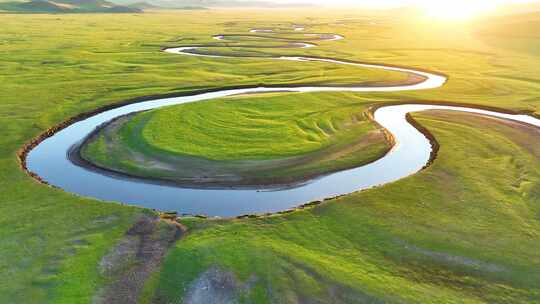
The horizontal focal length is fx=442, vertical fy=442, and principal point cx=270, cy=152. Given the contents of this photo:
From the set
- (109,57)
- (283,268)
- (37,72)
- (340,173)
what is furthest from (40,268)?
(109,57)

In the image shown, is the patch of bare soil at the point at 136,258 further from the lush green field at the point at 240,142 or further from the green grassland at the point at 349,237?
the lush green field at the point at 240,142

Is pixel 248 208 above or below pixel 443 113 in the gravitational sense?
below

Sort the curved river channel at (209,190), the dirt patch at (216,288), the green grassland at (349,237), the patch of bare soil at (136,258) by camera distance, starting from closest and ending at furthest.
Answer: the dirt patch at (216,288), the patch of bare soil at (136,258), the green grassland at (349,237), the curved river channel at (209,190)

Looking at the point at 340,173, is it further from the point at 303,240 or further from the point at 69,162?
the point at 69,162

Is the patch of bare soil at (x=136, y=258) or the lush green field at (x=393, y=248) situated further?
the lush green field at (x=393, y=248)

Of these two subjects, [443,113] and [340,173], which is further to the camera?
[443,113]

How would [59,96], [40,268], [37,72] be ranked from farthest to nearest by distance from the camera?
[37,72], [59,96], [40,268]

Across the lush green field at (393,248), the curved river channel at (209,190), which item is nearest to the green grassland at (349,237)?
the lush green field at (393,248)

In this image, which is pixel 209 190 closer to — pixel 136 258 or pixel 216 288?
pixel 136 258

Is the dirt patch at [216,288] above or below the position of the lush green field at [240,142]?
below
